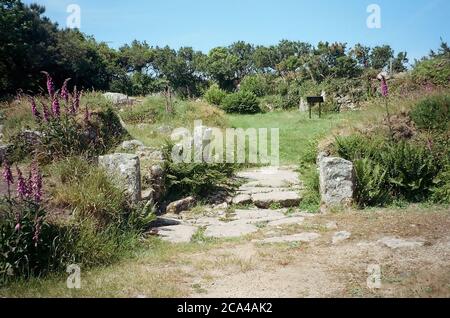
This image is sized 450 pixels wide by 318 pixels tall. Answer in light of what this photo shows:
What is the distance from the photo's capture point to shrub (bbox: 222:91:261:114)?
21266 millimetres

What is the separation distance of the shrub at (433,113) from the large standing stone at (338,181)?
2360 mm

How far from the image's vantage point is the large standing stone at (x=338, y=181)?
6.41 meters

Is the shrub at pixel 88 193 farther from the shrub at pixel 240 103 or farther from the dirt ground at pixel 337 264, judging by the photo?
the shrub at pixel 240 103

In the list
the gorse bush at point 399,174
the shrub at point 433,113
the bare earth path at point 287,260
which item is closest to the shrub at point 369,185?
the gorse bush at point 399,174

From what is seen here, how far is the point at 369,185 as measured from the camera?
6.45 meters

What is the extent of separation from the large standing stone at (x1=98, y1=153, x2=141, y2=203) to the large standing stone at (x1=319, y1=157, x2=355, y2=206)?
10.4 ft

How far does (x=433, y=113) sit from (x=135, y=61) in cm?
3269

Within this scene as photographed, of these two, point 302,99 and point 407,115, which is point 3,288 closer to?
point 407,115

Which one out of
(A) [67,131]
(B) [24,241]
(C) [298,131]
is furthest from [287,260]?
(C) [298,131]

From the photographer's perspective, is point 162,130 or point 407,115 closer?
point 407,115

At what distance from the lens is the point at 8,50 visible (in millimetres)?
15344

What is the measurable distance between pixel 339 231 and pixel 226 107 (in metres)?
16.6

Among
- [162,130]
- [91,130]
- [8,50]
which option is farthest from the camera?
[8,50]
